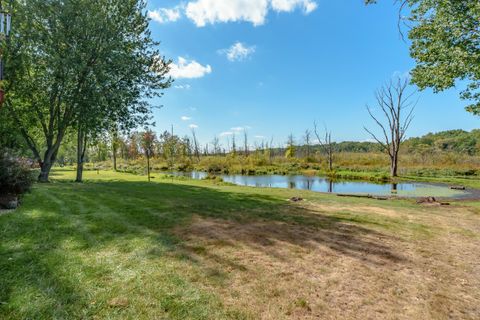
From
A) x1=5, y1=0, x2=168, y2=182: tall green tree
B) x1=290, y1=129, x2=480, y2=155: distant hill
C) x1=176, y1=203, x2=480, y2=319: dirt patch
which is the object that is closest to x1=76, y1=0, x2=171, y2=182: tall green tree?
x1=5, y1=0, x2=168, y2=182: tall green tree

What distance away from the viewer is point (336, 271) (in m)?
3.59

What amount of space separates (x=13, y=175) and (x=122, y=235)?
4677 mm

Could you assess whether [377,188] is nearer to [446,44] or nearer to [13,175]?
[446,44]

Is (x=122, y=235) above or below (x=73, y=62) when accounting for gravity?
below

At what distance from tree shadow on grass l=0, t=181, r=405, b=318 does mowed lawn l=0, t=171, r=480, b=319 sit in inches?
0.8

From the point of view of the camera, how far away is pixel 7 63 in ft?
36.4

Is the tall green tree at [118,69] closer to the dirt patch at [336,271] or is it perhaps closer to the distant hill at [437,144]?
the dirt patch at [336,271]

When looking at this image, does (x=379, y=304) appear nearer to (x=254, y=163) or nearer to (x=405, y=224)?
(x=405, y=224)

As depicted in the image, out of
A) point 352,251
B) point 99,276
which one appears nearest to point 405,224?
point 352,251

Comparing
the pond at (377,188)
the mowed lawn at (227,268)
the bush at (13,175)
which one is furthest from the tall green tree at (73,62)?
the pond at (377,188)

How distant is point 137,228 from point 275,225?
9.60 ft

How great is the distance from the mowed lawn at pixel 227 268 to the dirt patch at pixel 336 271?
16 mm

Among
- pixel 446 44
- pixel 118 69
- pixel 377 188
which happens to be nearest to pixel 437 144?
pixel 377 188

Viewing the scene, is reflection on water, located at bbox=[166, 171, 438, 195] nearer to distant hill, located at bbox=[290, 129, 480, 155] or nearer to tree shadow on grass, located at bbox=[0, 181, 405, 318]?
tree shadow on grass, located at bbox=[0, 181, 405, 318]
